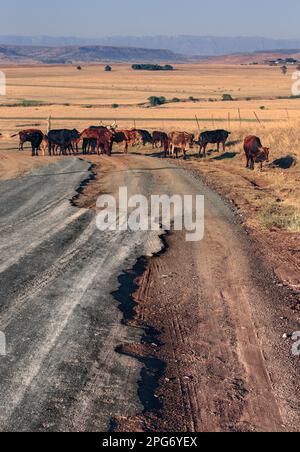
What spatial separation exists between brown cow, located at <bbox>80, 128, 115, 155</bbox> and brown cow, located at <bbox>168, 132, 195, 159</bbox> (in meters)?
3.14

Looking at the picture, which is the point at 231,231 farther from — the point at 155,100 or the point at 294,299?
the point at 155,100

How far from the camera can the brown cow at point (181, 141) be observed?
3406 centimetres

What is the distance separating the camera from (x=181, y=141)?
34.2 metres

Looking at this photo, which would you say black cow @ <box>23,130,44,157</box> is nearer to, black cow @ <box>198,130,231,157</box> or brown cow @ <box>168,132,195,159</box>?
brown cow @ <box>168,132,195,159</box>

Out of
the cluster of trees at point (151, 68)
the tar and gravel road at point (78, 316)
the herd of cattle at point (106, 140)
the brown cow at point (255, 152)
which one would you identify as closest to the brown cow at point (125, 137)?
the herd of cattle at point (106, 140)

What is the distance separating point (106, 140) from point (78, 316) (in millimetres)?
25997

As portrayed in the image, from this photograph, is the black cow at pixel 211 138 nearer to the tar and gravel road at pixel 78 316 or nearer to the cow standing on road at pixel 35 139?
the cow standing on road at pixel 35 139

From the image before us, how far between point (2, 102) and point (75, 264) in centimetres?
6832

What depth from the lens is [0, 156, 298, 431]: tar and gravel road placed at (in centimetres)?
741

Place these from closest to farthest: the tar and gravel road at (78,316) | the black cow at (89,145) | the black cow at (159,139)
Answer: the tar and gravel road at (78,316) < the black cow at (159,139) < the black cow at (89,145)

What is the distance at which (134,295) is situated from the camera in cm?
1130

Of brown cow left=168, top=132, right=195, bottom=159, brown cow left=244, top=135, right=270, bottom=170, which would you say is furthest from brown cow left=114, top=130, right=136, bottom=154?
brown cow left=244, top=135, right=270, bottom=170
